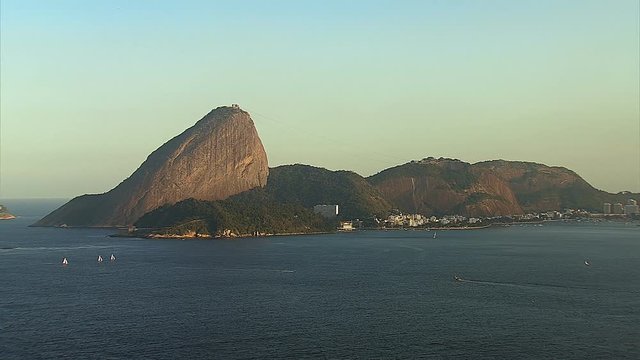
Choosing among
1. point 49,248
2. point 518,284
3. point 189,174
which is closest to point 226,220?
point 49,248

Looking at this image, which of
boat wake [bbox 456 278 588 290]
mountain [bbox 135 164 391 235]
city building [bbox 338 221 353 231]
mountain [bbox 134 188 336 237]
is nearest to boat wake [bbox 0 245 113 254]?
mountain [bbox 134 188 336 237]

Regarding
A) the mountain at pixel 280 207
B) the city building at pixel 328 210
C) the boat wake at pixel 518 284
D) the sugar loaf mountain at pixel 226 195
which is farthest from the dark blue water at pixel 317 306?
the city building at pixel 328 210

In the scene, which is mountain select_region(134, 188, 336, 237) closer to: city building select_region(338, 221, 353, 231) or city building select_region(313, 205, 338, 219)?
city building select_region(338, 221, 353, 231)

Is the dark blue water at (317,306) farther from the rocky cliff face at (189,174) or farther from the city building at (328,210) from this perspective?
the city building at (328,210)

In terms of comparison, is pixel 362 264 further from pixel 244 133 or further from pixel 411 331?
pixel 244 133

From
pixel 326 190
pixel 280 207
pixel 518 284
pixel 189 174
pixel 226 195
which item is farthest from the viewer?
pixel 326 190

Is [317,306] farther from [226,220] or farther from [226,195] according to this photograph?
[226,195]
